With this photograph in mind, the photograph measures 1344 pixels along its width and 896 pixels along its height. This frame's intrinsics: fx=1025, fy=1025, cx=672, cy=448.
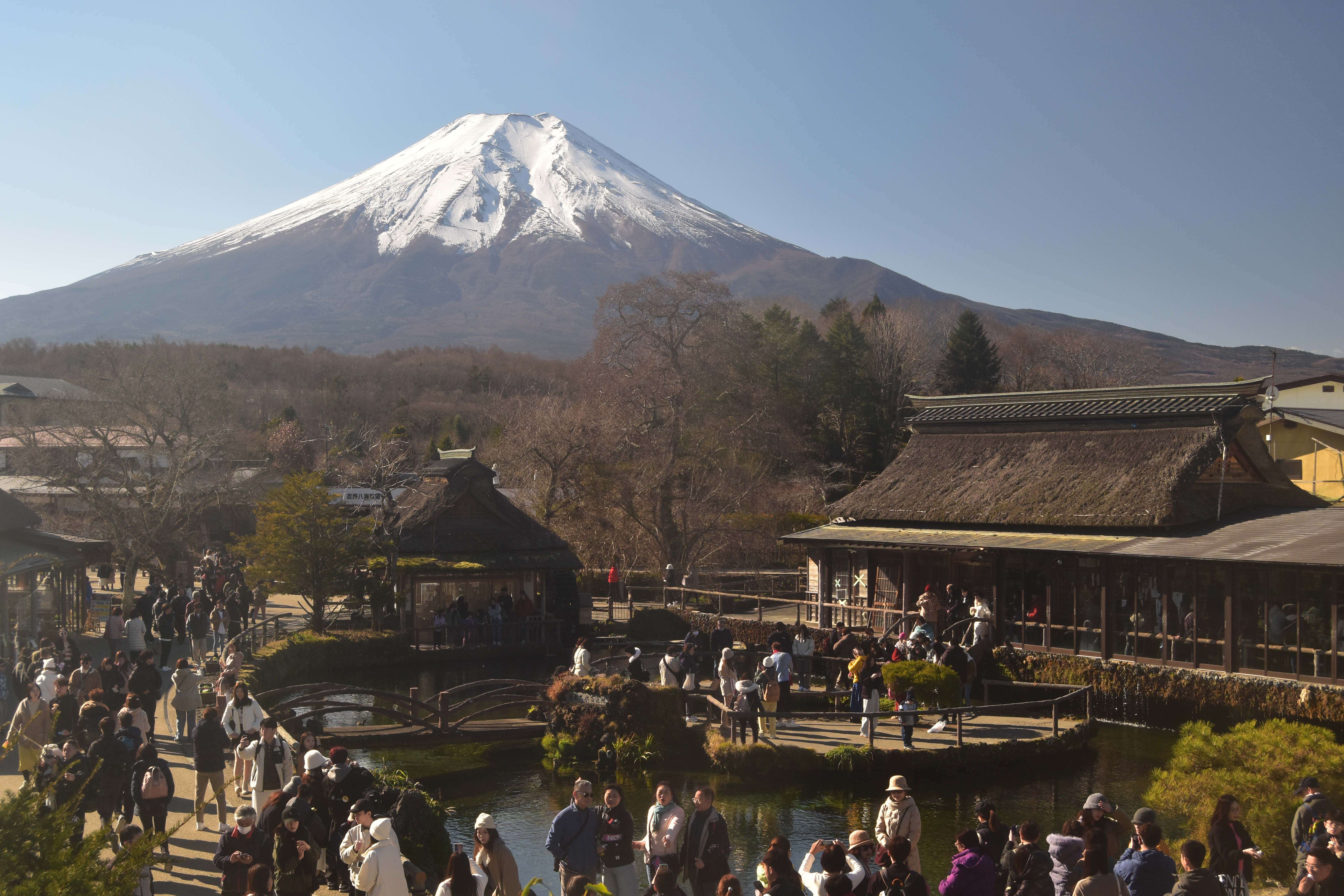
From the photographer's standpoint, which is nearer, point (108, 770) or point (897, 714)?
point (108, 770)

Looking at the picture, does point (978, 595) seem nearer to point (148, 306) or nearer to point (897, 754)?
point (897, 754)

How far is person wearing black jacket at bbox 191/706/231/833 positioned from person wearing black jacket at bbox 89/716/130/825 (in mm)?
722

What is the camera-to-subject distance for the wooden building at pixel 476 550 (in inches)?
1083

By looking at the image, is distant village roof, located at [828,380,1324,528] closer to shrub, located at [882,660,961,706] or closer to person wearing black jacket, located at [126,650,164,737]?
shrub, located at [882,660,961,706]

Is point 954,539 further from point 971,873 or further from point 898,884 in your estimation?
point 898,884

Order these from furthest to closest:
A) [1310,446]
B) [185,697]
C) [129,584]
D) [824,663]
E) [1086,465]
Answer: [1310,446]
[129,584]
[1086,465]
[824,663]
[185,697]

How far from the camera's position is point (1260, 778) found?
973cm

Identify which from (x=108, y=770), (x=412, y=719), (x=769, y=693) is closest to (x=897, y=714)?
(x=769, y=693)

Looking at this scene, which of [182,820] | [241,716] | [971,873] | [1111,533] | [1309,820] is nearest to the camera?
[182,820]

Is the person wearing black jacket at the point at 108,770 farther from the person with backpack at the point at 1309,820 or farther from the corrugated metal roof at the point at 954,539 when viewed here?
the corrugated metal roof at the point at 954,539

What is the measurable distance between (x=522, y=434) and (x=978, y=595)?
20593mm

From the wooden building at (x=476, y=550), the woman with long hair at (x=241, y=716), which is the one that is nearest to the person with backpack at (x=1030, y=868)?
the woman with long hair at (x=241, y=716)

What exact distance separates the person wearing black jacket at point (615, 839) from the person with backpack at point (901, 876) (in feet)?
7.06

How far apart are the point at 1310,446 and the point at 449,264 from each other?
470ft
